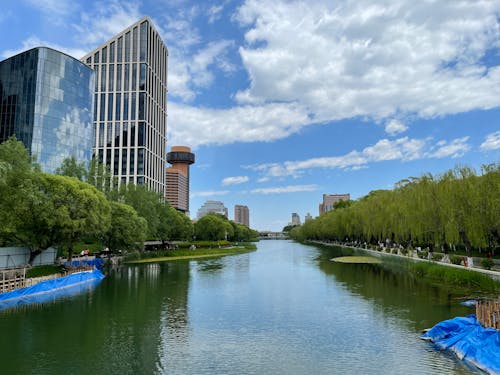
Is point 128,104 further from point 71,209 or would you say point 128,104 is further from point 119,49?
point 71,209

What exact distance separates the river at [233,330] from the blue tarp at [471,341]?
2.07ft

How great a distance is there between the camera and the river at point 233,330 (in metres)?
18.5

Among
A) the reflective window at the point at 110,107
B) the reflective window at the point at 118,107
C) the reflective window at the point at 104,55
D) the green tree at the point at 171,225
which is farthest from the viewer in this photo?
the reflective window at the point at 104,55

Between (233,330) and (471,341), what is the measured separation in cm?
1299

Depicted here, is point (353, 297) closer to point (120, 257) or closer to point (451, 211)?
point (451, 211)

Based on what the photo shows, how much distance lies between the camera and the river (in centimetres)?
1850

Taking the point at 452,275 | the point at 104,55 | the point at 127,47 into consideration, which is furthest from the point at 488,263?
the point at 104,55

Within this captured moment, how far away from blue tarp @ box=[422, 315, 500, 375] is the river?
2.07 feet

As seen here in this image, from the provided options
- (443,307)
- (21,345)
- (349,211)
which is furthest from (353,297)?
(349,211)

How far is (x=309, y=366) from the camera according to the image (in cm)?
1842

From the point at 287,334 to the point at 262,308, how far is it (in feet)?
26.4

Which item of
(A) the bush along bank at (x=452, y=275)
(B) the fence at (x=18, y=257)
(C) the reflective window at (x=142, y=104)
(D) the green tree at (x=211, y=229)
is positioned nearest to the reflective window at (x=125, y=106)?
(C) the reflective window at (x=142, y=104)

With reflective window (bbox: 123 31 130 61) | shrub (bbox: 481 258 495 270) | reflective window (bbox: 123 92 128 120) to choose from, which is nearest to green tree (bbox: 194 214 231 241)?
reflective window (bbox: 123 92 128 120)

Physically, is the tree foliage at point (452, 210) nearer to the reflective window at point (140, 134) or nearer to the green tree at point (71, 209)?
the green tree at point (71, 209)
